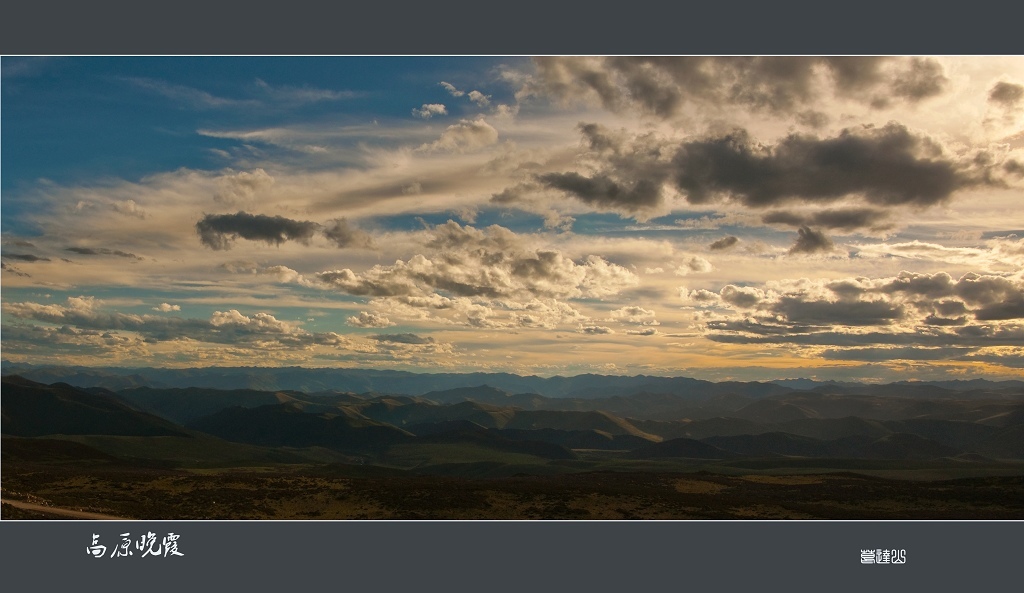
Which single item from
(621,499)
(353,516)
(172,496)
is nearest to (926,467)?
(621,499)

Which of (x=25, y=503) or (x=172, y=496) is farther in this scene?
(x=172, y=496)

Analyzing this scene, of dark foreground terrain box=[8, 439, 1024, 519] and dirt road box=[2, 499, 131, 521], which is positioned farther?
dark foreground terrain box=[8, 439, 1024, 519]

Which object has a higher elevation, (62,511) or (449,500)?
(62,511)

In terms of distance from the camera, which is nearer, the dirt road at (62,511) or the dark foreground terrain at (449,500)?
the dirt road at (62,511)

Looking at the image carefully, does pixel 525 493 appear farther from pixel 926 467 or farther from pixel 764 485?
pixel 926 467

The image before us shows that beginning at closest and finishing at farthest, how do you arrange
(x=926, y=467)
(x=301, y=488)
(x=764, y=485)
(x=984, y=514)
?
1. (x=984, y=514)
2. (x=301, y=488)
3. (x=764, y=485)
4. (x=926, y=467)

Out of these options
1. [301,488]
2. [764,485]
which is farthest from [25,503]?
[764,485]

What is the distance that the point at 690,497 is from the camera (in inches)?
3317

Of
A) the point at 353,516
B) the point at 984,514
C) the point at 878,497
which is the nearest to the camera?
the point at 353,516

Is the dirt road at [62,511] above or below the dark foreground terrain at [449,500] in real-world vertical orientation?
above

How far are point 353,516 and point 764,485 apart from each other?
62.7 m

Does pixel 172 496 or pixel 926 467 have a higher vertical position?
pixel 172 496

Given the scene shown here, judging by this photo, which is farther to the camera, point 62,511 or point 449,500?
point 449,500

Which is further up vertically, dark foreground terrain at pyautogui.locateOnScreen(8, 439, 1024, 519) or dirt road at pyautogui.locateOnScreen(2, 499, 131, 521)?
dirt road at pyautogui.locateOnScreen(2, 499, 131, 521)
